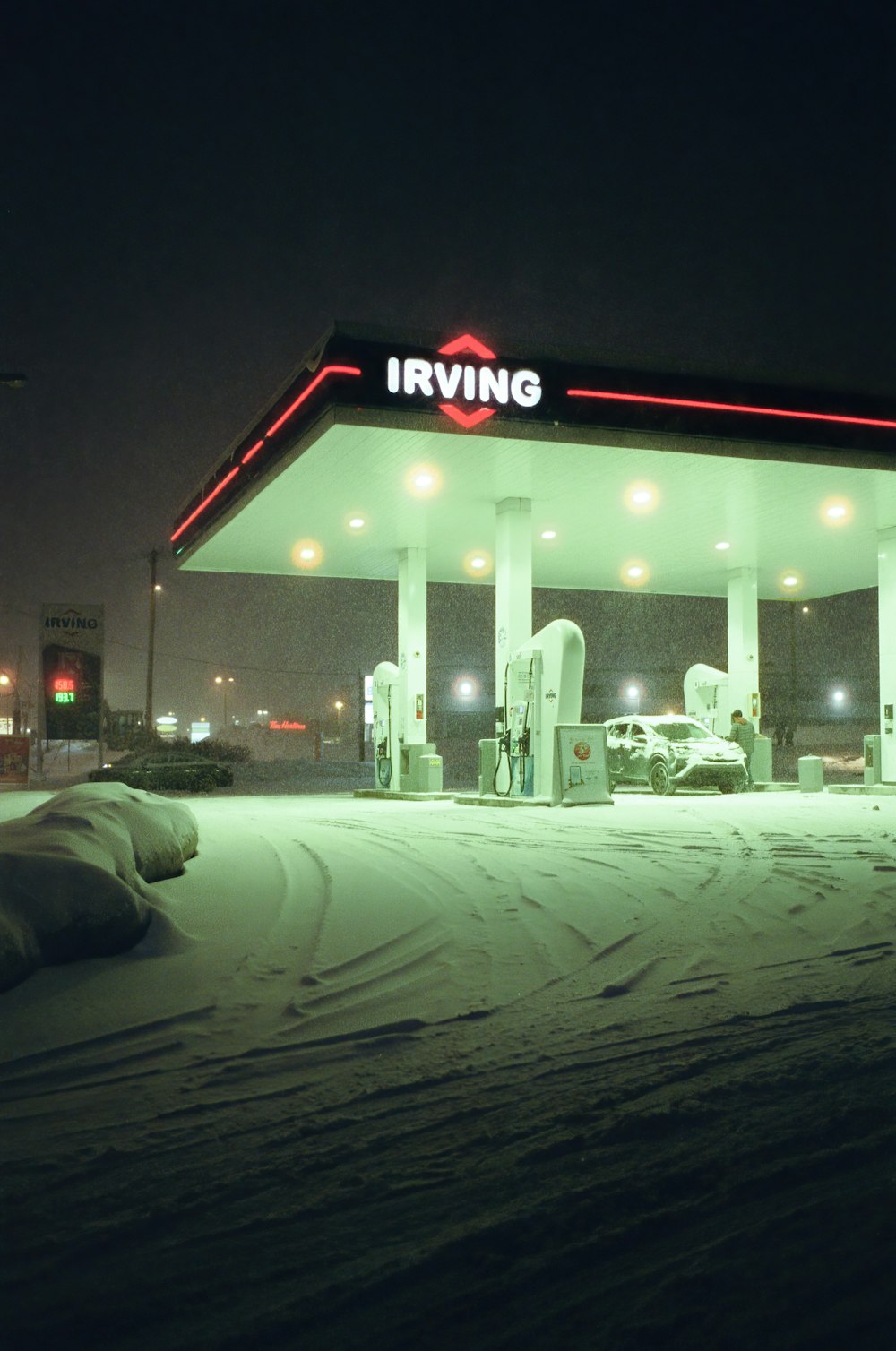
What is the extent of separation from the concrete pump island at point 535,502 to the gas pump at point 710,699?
8cm

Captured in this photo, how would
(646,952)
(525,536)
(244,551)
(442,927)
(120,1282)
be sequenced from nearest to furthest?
1. (120,1282)
2. (646,952)
3. (442,927)
4. (525,536)
5. (244,551)

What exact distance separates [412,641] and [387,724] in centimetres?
219

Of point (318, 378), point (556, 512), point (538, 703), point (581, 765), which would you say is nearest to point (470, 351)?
point (318, 378)

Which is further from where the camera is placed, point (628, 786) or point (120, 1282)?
point (628, 786)

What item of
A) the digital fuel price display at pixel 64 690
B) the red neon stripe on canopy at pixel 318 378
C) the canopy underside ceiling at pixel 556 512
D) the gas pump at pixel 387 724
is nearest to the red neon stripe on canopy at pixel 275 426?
the red neon stripe on canopy at pixel 318 378

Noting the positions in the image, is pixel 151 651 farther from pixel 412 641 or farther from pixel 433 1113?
pixel 433 1113

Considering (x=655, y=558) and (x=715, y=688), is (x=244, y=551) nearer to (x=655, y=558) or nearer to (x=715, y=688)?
(x=655, y=558)

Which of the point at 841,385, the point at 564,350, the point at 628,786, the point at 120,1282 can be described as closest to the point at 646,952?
the point at 120,1282

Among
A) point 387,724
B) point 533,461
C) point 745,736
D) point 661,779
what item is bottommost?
point 661,779

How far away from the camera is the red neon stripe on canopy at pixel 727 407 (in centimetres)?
1569

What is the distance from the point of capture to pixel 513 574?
19.5 metres

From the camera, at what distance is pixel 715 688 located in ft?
91.4

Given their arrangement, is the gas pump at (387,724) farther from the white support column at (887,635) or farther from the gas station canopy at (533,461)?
the white support column at (887,635)

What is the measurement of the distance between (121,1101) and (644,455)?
46.8 feet
